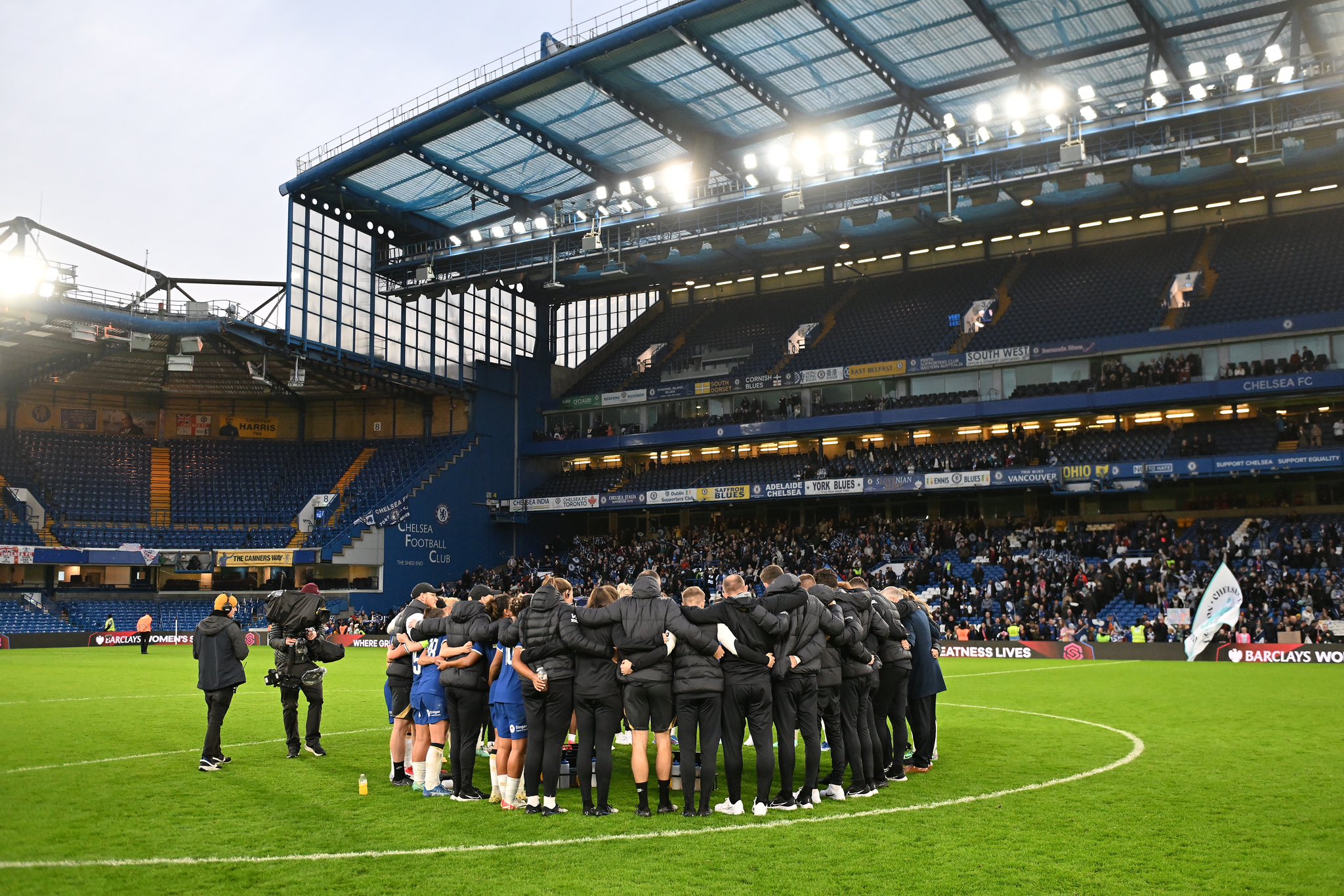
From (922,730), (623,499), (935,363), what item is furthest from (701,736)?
(623,499)

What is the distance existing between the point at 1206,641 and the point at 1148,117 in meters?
20.1

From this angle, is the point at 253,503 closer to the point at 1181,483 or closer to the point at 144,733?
the point at 144,733

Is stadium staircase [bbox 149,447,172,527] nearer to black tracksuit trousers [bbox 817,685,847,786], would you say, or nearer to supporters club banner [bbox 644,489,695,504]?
supporters club banner [bbox 644,489,695,504]

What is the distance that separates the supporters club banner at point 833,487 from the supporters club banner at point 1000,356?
8.01 m

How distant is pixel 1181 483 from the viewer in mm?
46500

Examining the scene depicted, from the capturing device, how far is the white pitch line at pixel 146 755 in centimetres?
1246

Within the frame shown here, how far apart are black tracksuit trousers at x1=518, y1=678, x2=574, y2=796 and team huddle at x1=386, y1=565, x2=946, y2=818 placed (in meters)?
0.01

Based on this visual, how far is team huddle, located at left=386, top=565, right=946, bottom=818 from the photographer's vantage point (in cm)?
992

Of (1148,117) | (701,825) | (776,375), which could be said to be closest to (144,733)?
(701,825)

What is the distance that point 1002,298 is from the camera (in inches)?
2115

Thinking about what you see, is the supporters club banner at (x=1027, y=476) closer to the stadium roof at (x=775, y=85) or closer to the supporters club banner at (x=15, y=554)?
the stadium roof at (x=775, y=85)

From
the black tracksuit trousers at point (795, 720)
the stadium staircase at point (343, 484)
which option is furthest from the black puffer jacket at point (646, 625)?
the stadium staircase at point (343, 484)

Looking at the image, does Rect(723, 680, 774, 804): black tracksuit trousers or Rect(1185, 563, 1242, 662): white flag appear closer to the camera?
Rect(723, 680, 774, 804): black tracksuit trousers

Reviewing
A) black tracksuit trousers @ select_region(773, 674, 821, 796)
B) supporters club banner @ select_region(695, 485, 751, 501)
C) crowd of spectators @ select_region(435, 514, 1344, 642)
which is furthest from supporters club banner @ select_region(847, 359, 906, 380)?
black tracksuit trousers @ select_region(773, 674, 821, 796)
